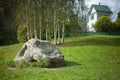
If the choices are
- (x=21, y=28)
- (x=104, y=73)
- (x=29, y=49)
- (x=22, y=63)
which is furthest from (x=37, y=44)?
(x=21, y=28)

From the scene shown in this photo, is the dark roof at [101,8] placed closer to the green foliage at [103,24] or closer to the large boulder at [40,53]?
the green foliage at [103,24]

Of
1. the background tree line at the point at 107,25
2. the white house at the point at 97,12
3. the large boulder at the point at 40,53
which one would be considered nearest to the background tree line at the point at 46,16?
the large boulder at the point at 40,53

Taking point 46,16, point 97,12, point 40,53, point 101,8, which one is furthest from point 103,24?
point 40,53

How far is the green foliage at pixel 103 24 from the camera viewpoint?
175 feet

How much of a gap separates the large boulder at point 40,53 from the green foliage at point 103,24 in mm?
37407

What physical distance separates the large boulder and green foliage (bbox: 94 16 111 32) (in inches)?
1473

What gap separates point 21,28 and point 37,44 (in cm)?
2612

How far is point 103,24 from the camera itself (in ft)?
177

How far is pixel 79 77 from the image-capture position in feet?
40.0

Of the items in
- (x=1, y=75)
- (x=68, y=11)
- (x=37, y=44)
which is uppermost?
(x=68, y=11)

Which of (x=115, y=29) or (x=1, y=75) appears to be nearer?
(x=1, y=75)

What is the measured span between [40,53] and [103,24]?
39343 mm

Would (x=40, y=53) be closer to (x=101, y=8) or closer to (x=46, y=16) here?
(x=46, y=16)

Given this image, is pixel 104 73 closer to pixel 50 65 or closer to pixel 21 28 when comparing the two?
pixel 50 65
